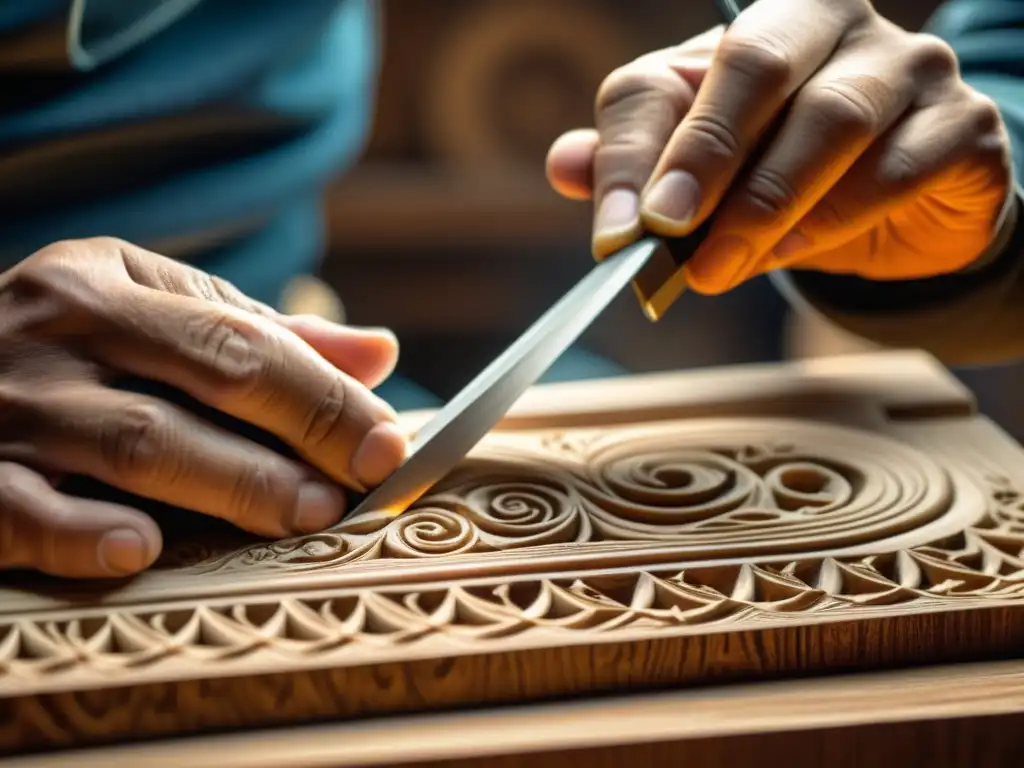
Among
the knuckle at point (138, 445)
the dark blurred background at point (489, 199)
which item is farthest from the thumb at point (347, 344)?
the dark blurred background at point (489, 199)

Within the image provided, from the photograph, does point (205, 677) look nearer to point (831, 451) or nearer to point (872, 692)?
point (872, 692)

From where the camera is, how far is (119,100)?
108cm

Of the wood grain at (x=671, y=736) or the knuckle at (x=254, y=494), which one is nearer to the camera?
the wood grain at (x=671, y=736)

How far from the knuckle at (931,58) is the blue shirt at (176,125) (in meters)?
0.68

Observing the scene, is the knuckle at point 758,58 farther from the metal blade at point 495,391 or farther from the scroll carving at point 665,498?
the scroll carving at point 665,498

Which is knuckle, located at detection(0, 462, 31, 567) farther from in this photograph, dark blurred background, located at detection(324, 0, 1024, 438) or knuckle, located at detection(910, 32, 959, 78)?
dark blurred background, located at detection(324, 0, 1024, 438)

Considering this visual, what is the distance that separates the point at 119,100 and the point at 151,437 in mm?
553

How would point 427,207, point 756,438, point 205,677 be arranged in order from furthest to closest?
point 427,207 < point 756,438 < point 205,677

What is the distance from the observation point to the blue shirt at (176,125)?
105 centimetres

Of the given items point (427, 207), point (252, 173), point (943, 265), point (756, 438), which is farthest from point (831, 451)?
point (427, 207)

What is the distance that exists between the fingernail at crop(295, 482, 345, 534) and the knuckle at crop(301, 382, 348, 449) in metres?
0.03

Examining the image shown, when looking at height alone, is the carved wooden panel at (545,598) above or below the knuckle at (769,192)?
below

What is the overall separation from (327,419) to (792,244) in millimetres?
366

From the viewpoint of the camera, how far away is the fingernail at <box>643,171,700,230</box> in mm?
734
